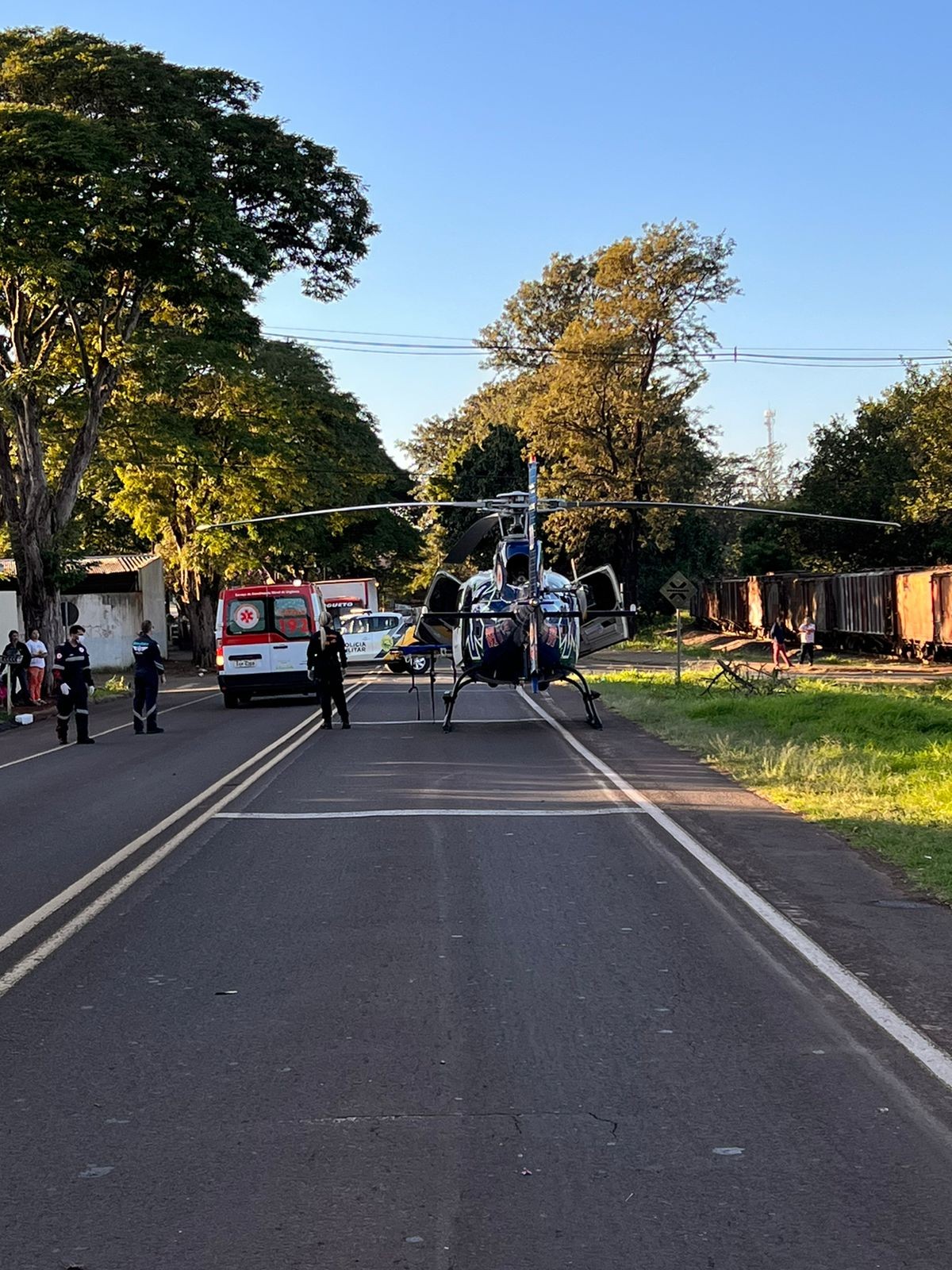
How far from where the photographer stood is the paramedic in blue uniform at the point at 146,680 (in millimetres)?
22578

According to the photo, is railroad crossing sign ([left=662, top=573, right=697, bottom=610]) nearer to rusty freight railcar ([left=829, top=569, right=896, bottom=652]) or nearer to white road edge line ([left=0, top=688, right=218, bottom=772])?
white road edge line ([left=0, top=688, right=218, bottom=772])

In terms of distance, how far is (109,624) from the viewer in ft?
177

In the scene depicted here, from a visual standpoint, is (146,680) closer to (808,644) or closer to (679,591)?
(679,591)

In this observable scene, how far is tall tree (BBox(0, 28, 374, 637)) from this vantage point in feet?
90.0

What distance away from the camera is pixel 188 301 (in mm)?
31000

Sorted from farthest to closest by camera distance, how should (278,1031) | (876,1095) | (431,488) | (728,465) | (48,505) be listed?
(728,465) → (431,488) → (48,505) → (278,1031) → (876,1095)

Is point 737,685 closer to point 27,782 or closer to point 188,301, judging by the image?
point 188,301

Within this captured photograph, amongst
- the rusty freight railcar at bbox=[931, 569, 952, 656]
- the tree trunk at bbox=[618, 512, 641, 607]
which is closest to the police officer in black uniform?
the rusty freight railcar at bbox=[931, 569, 952, 656]

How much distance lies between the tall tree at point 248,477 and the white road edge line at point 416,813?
2621 cm

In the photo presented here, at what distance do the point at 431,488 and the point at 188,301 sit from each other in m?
50.5

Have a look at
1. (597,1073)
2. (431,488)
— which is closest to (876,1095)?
(597,1073)

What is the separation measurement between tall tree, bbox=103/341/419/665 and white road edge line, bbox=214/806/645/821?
86.0 ft

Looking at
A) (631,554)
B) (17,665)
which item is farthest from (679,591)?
(631,554)

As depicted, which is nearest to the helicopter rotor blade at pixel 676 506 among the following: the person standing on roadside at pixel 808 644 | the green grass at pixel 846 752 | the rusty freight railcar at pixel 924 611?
the green grass at pixel 846 752
